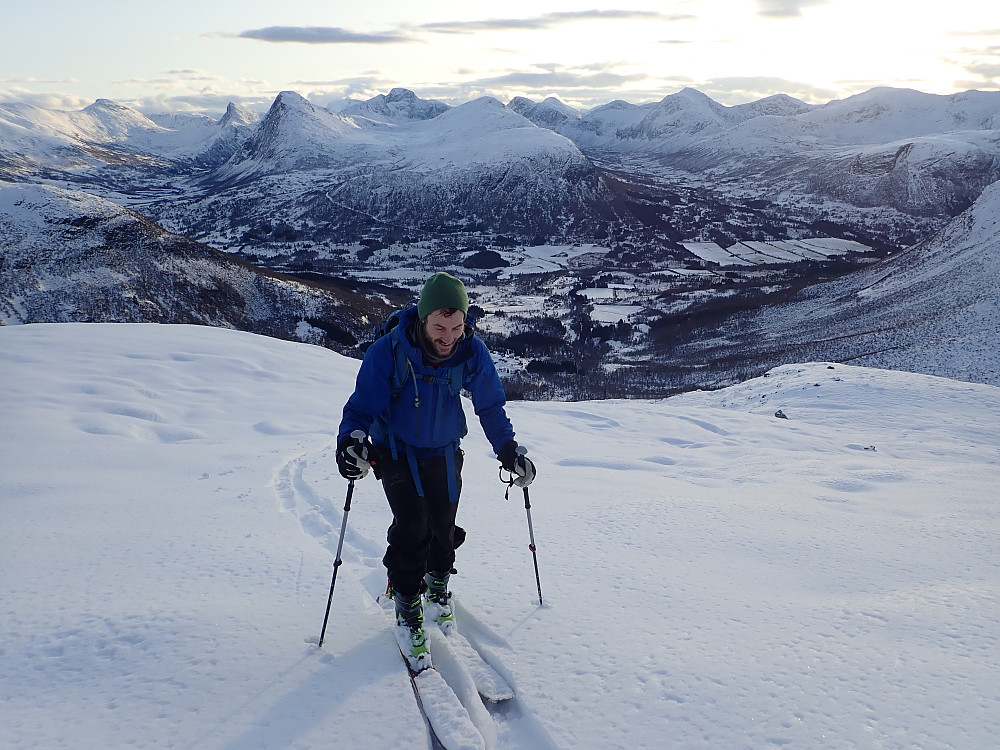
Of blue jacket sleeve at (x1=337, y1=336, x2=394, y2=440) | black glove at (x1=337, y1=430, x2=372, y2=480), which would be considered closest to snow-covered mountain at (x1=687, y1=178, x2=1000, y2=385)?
blue jacket sleeve at (x1=337, y1=336, x2=394, y2=440)

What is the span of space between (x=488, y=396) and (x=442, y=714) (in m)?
2.15

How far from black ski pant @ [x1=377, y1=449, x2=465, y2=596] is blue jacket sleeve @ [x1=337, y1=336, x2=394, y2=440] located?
32cm

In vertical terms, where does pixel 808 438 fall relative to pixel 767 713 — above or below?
below

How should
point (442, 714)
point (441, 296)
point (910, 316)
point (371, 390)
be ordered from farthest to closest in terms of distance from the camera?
point (910, 316) → point (371, 390) → point (441, 296) → point (442, 714)

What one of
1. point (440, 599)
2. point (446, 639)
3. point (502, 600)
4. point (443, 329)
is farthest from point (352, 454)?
point (502, 600)

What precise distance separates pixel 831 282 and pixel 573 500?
96632mm

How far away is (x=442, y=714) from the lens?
12.7 ft

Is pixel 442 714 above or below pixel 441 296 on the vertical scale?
below

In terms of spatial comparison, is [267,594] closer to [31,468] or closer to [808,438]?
[31,468]

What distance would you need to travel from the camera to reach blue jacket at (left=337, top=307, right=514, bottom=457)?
4.50 meters

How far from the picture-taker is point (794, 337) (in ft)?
247

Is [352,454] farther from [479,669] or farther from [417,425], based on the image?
[479,669]

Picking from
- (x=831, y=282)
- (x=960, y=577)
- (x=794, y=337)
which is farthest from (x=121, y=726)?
(x=831, y=282)

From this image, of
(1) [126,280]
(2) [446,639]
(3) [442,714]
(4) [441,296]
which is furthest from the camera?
(1) [126,280]
